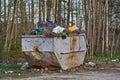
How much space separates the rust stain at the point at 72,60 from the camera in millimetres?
12991

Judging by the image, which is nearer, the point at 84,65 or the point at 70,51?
the point at 70,51

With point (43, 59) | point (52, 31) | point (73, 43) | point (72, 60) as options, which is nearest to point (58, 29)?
point (52, 31)

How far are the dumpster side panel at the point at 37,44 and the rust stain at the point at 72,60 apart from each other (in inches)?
44.5

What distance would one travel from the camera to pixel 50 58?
1222 centimetres

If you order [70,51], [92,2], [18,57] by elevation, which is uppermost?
[92,2]

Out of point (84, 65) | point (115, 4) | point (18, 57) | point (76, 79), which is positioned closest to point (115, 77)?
point (76, 79)

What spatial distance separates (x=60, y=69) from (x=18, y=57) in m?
8.52

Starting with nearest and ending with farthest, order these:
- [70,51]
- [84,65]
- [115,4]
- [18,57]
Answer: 1. [70,51]
2. [84,65]
3. [18,57]
4. [115,4]

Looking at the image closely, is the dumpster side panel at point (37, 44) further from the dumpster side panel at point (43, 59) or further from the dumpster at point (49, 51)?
the dumpster side panel at point (43, 59)

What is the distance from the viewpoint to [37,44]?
40.8ft

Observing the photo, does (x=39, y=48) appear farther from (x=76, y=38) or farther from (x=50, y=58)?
(x=76, y=38)

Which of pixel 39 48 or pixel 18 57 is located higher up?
pixel 39 48

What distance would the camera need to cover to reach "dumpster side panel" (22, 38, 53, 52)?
39.9 ft

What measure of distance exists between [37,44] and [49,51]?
1.92ft
